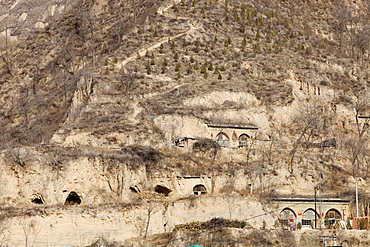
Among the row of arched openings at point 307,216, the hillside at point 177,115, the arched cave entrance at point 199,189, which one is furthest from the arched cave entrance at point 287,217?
the arched cave entrance at point 199,189

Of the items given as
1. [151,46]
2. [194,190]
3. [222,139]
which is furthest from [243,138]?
[151,46]

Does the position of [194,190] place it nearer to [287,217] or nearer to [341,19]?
[287,217]

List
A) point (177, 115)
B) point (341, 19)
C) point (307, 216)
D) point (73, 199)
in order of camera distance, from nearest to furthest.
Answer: point (73, 199)
point (307, 216)
point (177, 115)
point (341, 19)

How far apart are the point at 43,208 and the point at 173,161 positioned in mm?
15633

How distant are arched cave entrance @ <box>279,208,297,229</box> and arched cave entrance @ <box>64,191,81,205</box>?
63.7 feet

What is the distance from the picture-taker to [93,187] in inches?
2448

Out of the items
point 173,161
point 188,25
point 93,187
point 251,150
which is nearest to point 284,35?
point 188,25

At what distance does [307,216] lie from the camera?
221ft

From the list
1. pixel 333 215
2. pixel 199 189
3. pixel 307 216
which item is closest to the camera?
pixel 199 189

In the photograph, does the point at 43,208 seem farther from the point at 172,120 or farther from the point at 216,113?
the point at 216,113

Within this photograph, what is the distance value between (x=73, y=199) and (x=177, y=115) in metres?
19.8

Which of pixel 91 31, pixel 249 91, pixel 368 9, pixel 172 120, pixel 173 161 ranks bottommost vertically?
pixel 173 161

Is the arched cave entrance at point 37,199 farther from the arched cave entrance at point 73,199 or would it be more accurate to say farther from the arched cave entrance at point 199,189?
the arched cave entrance at point 199,189

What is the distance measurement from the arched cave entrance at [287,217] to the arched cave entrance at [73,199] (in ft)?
63.7
